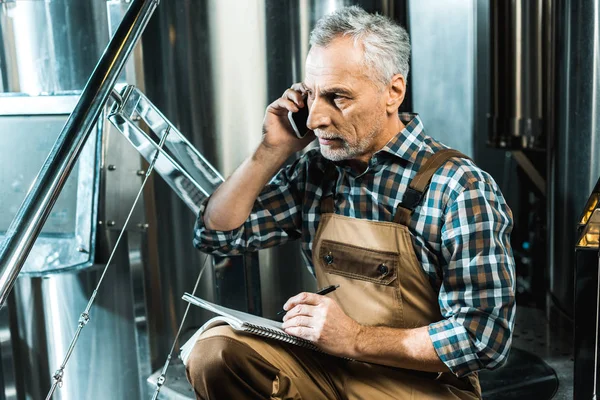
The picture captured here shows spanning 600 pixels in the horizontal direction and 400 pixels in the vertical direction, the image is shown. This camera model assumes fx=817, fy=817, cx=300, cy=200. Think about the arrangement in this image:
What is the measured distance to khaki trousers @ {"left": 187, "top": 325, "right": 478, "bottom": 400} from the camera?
1.83 metres

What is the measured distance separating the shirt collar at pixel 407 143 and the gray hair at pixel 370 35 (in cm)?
12

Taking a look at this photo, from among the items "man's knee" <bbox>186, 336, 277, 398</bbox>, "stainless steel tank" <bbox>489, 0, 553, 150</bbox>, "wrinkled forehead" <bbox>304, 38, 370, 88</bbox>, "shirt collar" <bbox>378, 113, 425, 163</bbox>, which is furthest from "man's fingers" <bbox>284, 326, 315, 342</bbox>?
"stainless steel tank" <bbox>489, 0, 553, 150</bbox>

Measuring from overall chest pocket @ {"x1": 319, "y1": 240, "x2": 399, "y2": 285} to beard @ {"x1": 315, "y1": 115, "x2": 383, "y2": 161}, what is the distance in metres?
0.21

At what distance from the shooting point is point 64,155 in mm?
1820

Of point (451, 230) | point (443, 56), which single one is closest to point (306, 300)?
point (451, 230)

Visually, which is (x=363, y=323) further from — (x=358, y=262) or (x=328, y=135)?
(x=328, y=135)

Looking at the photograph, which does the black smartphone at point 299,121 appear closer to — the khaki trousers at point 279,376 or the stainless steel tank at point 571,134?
the khaki trousers at point 279,376

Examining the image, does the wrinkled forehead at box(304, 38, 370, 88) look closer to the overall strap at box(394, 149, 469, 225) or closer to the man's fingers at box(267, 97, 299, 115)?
the man's fingers at box(267, 97, 299, 115)

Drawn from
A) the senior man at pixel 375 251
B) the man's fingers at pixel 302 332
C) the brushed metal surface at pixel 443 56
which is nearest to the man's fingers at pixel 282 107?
the senior man at pixel 375 251

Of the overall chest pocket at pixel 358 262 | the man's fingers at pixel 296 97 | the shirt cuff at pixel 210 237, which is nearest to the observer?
the overall chest pocket at pixel 358 262

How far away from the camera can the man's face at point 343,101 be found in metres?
1.87

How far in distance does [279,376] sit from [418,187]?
1.76 feet

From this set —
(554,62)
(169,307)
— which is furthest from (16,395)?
→ (554,62)

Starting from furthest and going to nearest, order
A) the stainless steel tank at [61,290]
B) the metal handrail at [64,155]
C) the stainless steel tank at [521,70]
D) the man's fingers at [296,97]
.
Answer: the stainless steel tank at [521,70]
the stainless steel tank at [61,290]
the man's fingers at [296,97]
the metal handrail at [64,155]
